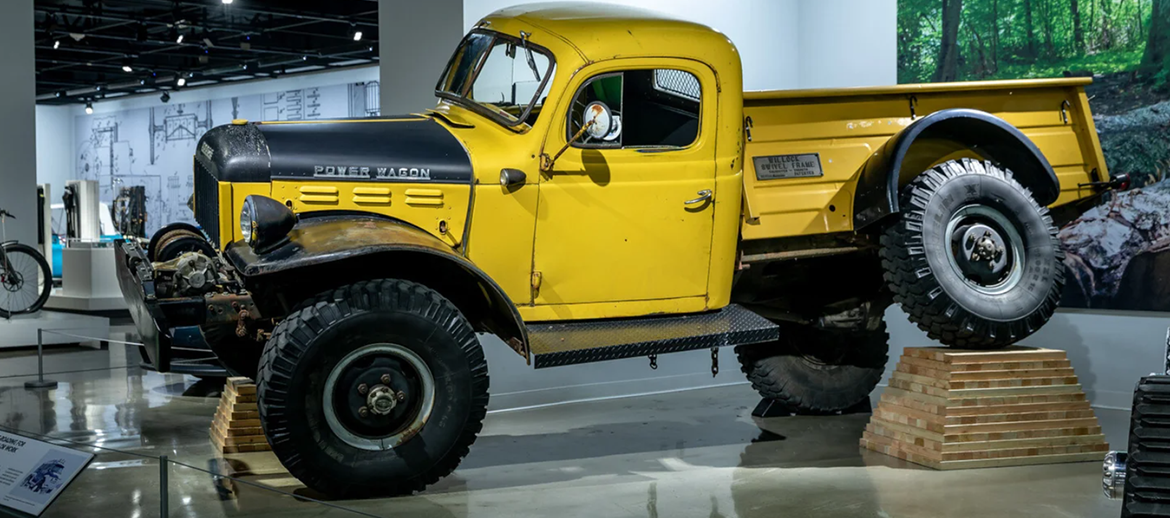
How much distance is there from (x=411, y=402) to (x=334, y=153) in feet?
3.62

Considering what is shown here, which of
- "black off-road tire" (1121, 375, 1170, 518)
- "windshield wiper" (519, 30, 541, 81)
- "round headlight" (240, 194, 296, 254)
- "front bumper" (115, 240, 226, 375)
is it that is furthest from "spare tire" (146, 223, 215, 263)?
"black off-road tire" (1121, 375, 1170, 518)

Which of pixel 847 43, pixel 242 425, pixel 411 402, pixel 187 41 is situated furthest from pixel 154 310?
pixel 187 41

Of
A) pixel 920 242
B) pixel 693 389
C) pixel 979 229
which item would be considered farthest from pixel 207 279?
pixel 693 389

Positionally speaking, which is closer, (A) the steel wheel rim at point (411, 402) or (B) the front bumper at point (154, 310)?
(A) the steel wheel rim at point (411, 402)

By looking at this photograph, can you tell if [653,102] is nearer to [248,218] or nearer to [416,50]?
[248,218]

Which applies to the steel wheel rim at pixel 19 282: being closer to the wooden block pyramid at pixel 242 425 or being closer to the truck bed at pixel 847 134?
the wooden block pyramid at pixel 242 425

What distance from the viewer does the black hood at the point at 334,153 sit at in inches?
184

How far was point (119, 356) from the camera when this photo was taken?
10.2m

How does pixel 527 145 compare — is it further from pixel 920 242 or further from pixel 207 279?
pixel 920 242

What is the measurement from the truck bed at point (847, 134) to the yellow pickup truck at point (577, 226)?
0.04ft

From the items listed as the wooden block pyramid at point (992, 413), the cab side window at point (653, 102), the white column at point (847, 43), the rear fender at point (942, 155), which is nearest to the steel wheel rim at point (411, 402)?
the cab side window at point (653, 102)

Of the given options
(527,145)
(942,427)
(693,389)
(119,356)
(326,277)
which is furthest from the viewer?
(119,356)

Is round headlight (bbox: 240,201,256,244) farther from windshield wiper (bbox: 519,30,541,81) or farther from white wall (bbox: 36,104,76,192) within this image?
white wall (bbox: 36,104,76,192)

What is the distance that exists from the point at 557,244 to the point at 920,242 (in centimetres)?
178
